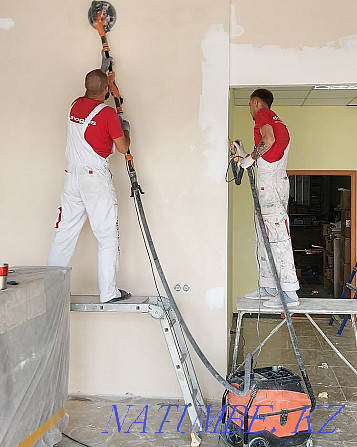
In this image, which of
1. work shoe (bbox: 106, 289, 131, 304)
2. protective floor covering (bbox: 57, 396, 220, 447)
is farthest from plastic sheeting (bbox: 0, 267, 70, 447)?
work shoe (bbox: 106, 289, 131, 304)

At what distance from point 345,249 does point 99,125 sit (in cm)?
548

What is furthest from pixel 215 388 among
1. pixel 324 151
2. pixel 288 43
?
pixel 324 151

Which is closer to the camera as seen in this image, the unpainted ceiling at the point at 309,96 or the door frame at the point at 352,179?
the unpainted ceiling at the point at 309,96

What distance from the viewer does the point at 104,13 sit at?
3922 millimetres

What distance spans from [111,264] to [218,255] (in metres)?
0.83

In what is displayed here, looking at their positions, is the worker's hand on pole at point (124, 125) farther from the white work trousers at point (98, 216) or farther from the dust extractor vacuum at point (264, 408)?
the dust extractor vacuum at point (264, 408)

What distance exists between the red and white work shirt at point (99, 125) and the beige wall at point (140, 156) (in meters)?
0.50

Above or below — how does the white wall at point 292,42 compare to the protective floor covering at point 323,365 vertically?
above

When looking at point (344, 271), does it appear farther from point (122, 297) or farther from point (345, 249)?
point (122, 297)

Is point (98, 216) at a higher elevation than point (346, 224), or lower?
lower

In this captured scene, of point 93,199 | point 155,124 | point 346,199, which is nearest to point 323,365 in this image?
point 155,124

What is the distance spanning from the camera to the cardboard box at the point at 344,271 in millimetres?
7812

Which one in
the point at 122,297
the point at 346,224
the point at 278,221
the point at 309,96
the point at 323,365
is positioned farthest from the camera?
the point at 346,224

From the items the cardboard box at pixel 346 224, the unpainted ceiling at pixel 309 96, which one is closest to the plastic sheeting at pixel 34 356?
the unpainted ceiling at pixel 309 96
